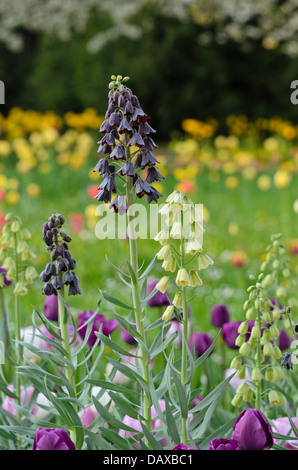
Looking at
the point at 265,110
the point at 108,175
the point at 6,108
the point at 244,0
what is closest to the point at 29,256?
the point at 108,175

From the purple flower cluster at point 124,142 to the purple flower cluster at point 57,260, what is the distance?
0.39ft

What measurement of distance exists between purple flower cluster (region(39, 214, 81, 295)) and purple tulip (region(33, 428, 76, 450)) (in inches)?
8.8

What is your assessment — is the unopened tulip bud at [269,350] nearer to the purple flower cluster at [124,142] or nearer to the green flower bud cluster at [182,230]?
the green flower bud cluster at [182,230]

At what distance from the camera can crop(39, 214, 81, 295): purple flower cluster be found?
3.14ft

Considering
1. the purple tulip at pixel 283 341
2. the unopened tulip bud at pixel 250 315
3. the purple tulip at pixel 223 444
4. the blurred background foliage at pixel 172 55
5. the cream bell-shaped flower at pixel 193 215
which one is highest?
the blurred background foliage at pixel 172 55

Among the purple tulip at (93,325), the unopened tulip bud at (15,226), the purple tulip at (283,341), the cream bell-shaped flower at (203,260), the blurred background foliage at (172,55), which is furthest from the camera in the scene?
the blurred background foliage at (172,55)

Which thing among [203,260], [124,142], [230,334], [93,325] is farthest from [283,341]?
[124,142]

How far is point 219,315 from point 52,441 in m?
0.83

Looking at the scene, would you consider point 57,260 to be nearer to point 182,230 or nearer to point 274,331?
point 182,230

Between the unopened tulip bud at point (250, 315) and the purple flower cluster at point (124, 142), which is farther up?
the purple flower cluster at point (124, 142)

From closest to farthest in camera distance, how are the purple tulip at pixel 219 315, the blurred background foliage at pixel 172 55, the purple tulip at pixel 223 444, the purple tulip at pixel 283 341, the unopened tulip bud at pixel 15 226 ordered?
1. the purple tulip at pixel 223 444
2. the unopened tulip bud at pixel 15 226
3. the purple tulip at pixel 283 341
4. the purple tulip at pixel 219 315
5. the blurred background foliage at pixel 172 55

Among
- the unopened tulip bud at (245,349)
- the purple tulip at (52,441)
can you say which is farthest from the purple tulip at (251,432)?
the purple tulip at (52,441)

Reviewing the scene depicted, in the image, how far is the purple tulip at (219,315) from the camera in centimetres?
158

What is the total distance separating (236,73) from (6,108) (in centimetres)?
404
